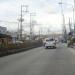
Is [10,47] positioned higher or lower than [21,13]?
lower

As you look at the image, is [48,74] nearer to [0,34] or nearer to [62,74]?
[62,74]

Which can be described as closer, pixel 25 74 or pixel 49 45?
pixel 25 74

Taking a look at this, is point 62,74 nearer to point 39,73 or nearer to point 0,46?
point 39,73

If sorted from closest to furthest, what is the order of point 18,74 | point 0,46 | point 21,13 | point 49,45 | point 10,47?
point 18,74 → point 0,46 → point 10,47 → point 49,45 → point 21,13

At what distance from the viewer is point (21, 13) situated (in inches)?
2844

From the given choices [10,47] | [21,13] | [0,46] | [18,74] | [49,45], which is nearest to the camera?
[18,74]

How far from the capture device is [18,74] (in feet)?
47.7

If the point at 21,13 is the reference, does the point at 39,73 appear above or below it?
below

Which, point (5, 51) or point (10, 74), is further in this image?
point (5, 51)

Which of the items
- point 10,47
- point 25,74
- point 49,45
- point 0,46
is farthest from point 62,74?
point 49,45

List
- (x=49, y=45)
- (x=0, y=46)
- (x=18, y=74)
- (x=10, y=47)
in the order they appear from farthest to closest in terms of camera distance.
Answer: (x=49, y=45) < (x=10, y=47) < (x=0, y=46) < (x=18, y=74)

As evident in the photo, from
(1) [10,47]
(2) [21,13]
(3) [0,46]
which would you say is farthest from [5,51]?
(2) [21,13]

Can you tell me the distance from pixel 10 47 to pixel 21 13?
29404 millimetres

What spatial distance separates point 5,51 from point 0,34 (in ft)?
85.2
